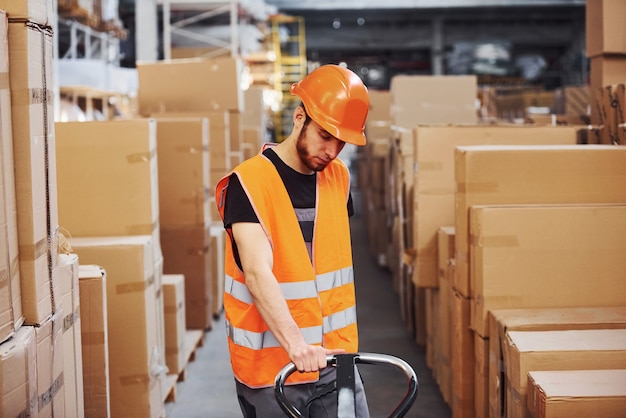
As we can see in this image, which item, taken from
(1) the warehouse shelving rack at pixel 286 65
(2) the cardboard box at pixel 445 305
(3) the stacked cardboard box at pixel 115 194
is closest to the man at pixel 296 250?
(3) the stacked cardboard box at pixel 115 194

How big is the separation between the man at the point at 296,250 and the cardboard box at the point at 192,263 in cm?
318

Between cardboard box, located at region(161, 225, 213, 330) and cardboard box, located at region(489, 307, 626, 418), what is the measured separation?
2.77 metres

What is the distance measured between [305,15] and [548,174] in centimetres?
1878

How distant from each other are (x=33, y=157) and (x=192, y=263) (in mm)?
3544

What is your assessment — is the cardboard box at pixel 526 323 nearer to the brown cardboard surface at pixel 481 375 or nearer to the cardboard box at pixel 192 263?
the brown cardboard surface at pixel 481 375

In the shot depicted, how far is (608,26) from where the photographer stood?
183 inches

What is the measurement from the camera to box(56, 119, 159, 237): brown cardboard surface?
3883 millimetres

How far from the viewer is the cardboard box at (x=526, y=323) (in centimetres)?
309

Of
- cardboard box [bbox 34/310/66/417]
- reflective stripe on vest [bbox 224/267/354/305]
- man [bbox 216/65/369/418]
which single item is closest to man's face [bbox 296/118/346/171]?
man [bbox 216/65/369/418]

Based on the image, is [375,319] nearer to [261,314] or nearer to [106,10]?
[261,314]

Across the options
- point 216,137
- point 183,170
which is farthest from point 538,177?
point 216,137

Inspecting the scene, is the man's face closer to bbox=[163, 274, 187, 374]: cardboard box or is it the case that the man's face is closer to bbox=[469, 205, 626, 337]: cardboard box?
bbox=[469, 205, 626, 337]: cardboard box

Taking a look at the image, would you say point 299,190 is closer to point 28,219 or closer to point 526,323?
point 28,219

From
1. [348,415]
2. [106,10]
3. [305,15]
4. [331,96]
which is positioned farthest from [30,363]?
[305,15]
